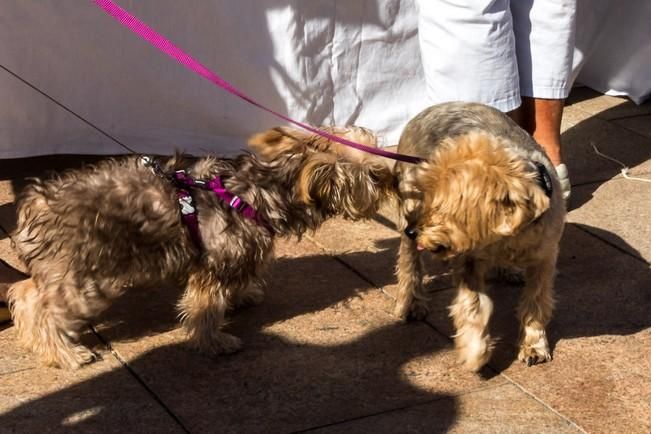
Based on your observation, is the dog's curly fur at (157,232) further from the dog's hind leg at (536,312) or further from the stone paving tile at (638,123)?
the stone paving tile at (638,123)

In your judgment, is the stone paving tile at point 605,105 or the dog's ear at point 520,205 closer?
the dog's ear at point 520,205

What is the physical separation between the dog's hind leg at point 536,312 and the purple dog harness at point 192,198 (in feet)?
4.34

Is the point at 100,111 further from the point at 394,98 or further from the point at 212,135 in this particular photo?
the point at 394,98

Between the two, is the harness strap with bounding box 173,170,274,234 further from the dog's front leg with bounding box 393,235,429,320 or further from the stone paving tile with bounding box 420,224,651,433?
the stone paving tile with bounding box 420,224,651,433

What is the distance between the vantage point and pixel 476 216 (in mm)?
4523

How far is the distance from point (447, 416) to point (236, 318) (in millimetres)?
1418

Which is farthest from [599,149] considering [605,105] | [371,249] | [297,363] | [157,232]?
[157,232]

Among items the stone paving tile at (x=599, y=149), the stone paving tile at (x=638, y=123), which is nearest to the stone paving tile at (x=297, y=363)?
the stone paving tile at (x=599, y=149)

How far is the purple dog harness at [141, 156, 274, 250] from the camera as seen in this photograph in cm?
511

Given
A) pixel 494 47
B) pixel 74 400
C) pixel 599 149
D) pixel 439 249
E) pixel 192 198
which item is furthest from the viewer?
pixel 599 149

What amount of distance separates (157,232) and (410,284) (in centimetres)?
143

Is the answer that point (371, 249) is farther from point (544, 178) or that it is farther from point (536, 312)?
point (544, 178)

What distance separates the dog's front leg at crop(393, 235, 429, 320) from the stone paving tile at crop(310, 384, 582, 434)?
773 millimetres

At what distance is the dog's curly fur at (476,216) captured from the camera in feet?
14.8
